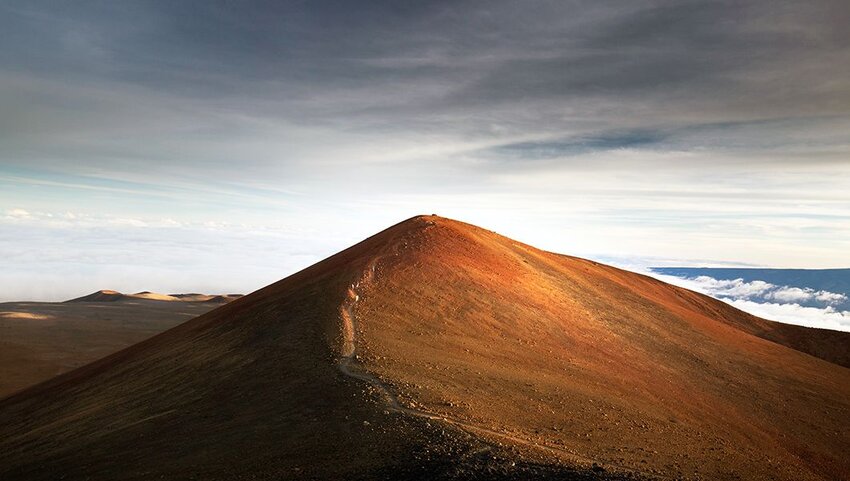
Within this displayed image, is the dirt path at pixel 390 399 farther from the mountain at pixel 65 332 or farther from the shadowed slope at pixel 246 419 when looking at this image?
the mountain at pixel 65 332

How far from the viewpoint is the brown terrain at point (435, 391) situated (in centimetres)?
1431

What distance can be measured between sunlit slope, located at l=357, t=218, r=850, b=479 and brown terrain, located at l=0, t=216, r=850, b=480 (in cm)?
14

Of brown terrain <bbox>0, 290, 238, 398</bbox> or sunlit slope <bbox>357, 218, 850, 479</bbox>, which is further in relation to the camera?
brown terrain <bbox>0, 290, 238, 398</bbox>

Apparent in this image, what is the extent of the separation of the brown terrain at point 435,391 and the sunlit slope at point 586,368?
138mm

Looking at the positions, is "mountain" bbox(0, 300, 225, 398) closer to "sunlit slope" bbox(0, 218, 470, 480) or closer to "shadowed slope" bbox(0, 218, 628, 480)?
"sunlit slope" bbox(0, 218, 470, 480)

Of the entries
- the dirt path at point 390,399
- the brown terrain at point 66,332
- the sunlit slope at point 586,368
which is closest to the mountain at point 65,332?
the brown terrain at point 66,332

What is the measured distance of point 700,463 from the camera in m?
18.0

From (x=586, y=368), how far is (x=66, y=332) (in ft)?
238

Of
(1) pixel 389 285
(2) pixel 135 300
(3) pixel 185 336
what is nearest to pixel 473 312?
(1) pixel 389 285

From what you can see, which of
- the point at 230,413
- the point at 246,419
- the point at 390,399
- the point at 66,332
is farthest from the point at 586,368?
the point at 66,332

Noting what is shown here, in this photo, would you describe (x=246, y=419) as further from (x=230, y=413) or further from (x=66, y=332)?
(x=66, y=332)

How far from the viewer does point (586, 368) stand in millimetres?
26047

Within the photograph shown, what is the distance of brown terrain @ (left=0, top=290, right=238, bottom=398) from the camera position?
54094 mm

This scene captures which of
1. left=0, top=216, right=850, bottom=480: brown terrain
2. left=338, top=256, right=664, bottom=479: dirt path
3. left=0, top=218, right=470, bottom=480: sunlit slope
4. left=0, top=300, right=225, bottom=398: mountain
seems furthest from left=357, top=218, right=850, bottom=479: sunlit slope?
left=0, top=300, right=225, bottom=398: mountain
